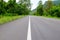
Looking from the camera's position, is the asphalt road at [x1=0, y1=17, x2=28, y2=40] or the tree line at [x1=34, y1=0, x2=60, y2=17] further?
the tree line at [x1=34, y1=0, x2=60, y2=17]

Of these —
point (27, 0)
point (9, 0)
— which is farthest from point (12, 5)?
point (27, 0)

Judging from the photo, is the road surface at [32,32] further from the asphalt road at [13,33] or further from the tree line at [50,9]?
the tree line at [50,9]

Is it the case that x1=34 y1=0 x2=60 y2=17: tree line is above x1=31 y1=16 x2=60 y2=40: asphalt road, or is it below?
below

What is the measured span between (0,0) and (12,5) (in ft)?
77.8

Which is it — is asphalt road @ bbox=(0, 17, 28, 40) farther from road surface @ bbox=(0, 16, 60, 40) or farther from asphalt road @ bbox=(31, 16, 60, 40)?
asphalt road @ bbox=(31, 16, 60, 40)

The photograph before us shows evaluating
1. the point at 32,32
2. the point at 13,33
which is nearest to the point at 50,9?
the point at 32,32

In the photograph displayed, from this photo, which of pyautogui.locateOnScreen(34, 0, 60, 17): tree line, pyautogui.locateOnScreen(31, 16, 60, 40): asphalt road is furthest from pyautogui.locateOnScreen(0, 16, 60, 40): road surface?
pyautogui.locateOnScreen(34, 0, 60, 17): tree line

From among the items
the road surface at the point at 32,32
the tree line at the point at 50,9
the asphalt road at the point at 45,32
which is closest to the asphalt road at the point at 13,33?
the road surface at the point at 32,32

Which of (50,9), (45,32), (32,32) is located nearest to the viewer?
(45,32)

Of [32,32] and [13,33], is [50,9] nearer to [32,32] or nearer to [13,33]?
[32,32]

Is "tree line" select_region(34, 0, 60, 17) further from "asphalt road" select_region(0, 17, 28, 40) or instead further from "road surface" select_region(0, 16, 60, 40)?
"asphalt road" select_region(0, 17, 28, 40)

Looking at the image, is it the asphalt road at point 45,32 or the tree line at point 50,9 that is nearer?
the asphalt road at point 45,32

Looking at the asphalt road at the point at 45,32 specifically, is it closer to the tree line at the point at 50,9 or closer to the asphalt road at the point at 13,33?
the asphalt road at the point at 13,33

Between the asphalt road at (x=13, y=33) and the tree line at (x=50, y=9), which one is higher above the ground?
the asphalt road at (x=13, y=33)
